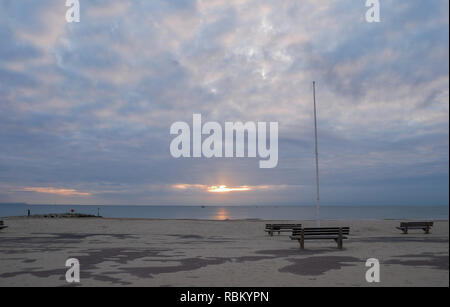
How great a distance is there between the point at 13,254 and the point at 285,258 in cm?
1015

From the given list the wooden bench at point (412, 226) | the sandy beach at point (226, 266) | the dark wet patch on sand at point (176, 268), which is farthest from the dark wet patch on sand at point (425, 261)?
the wooden bench at point (412, 226)

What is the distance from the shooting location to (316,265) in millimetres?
10438

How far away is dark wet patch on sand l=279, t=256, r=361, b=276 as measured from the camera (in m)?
9.58

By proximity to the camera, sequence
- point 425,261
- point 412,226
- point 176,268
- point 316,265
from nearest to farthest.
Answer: point 176,268
point 316,265
point 425,261
point 412,226

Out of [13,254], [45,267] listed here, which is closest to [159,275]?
[45,267]

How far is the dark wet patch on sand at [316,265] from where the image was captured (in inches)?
377

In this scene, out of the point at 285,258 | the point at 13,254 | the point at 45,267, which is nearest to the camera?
the point at 45,267

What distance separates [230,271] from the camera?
31.8 ft

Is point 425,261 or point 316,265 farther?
point 425,261

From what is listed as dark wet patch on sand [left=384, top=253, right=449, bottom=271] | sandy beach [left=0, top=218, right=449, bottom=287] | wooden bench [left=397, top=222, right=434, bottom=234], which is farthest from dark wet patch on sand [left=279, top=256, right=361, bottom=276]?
wooden bench [left=397, top=222, right=434, bottom=234]

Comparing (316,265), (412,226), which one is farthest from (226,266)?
(412,226)

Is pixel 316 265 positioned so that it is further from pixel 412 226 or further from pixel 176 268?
pixel 412 226
